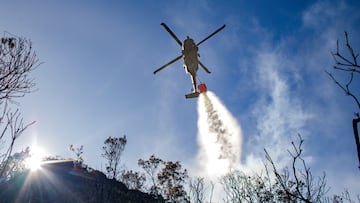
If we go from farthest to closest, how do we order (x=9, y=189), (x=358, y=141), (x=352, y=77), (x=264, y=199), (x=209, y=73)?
(x=9, y=189)
(x=264, y=199)
(x=209, y=73)
(x=352, y=77)
(x=358, y=141)

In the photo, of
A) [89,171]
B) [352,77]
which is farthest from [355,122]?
[89,171]

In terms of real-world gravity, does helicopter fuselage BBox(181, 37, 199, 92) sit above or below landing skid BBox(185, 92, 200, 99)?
above

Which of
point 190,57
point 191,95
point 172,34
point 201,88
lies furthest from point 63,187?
point 190,57

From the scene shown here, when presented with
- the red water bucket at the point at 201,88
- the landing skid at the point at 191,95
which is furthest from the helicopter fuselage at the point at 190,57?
the landing skid at the point at 191,95

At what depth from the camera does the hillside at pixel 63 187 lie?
23547mm

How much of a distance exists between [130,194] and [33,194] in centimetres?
836

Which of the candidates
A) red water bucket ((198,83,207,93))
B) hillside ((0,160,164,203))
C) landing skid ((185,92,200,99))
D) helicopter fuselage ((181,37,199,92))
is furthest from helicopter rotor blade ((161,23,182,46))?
hillside ((0,160,164,203))

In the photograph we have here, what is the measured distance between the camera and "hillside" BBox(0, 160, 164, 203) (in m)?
23.5

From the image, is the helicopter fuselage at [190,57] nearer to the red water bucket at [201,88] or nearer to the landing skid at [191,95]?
the red water bucket at [201,88]

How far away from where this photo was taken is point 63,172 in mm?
29266

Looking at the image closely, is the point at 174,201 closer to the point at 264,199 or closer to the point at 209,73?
the point at 264,199

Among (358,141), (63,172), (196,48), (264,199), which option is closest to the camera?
(358,141)

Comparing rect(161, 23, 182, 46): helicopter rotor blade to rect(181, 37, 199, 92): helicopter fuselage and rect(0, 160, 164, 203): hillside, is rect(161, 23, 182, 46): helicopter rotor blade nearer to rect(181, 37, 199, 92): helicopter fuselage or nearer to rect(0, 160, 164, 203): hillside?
rect(181, 37, 199, 92): helicopter fuselage

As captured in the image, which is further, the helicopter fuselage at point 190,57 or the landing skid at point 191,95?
the landing skid at point 191,95
